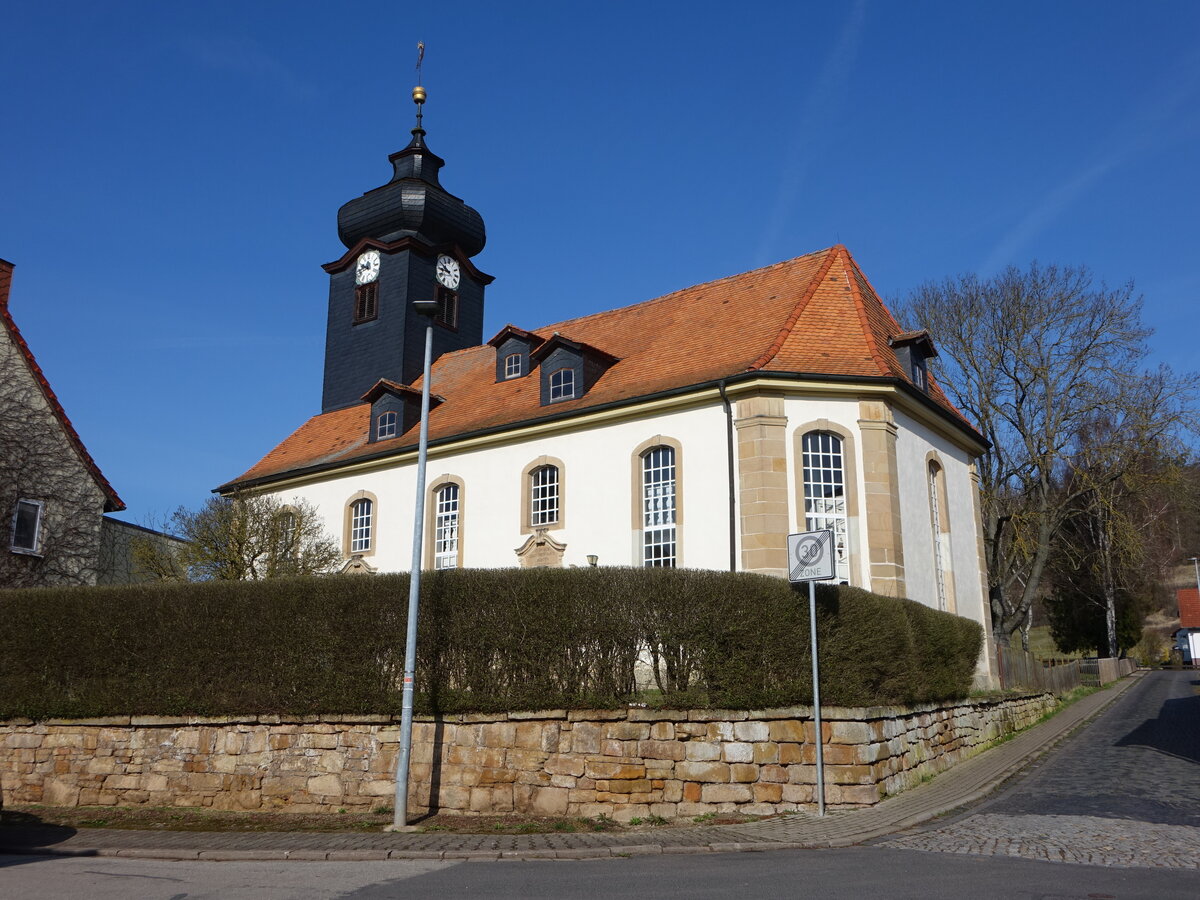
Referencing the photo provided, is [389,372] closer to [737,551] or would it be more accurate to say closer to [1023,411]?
[737,551]

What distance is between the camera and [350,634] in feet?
42.4

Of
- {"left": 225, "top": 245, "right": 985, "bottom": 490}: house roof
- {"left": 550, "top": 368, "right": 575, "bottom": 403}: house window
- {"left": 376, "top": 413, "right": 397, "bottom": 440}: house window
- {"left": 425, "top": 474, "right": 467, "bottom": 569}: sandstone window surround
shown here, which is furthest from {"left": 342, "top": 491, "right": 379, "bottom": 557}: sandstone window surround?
{"left": 550, "top": 368, "right": 575, "bottom": 403}: house window

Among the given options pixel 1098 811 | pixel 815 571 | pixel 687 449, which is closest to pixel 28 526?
pixel 687 449

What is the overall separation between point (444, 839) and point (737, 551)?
8.62 meters

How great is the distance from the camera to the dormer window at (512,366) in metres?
24.5

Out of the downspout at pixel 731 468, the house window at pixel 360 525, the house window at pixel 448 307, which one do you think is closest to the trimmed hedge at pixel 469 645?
the downspout at pixel 731 468

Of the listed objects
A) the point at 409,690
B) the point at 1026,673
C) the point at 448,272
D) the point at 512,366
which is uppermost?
the point at 448,272

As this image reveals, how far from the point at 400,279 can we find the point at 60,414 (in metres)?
9.86

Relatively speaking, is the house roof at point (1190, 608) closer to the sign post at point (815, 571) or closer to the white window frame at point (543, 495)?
the white window frame at point (543, 495)

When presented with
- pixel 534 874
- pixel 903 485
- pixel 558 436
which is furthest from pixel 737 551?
pixel 534 874

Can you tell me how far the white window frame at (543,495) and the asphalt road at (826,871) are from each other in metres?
11.3

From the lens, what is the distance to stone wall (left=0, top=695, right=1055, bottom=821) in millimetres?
11250

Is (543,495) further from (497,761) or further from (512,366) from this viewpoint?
(497,761)

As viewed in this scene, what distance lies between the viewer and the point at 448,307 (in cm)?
3047
